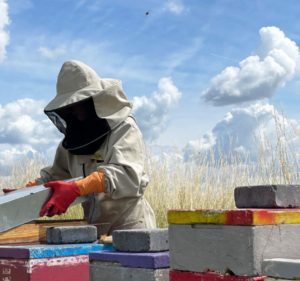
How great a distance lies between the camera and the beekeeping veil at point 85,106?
279 centimetres

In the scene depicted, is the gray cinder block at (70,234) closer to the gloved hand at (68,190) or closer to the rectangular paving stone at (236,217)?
the gloved hand at (68,190)

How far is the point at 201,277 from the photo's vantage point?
1.72 meters

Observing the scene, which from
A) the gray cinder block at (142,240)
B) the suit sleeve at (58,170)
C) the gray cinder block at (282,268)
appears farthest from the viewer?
the suit sleeve at (58,170)

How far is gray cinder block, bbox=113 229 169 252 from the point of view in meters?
1.95

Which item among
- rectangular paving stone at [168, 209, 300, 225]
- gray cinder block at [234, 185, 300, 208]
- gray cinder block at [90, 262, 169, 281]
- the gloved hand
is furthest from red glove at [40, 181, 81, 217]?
gray cinder block at [234, 185, 300, 208]

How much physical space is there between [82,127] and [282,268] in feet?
5.84

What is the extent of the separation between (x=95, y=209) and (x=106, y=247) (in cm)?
65

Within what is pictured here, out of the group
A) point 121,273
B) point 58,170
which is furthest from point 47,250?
point 58,170

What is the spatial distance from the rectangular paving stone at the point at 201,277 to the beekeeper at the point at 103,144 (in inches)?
36.1

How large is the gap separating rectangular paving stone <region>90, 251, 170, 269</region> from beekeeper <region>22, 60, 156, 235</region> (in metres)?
0.63

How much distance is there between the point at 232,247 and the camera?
164cm

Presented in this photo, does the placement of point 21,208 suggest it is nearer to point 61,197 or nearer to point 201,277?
point 61,197

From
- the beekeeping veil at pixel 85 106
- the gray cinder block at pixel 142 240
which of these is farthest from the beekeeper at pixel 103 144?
the gray cinder block at pixel 142 240

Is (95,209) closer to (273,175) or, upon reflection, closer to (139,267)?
(139,267)
